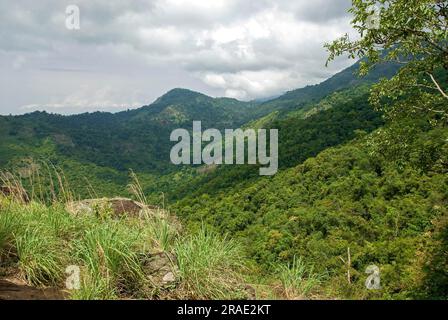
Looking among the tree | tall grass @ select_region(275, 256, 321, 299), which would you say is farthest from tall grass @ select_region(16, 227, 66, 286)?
the tree

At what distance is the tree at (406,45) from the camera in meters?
8.66

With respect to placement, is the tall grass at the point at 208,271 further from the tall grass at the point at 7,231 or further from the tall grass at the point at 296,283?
the tall grass at the point at 7,231

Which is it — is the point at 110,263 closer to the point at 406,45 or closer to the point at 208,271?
the point at 208,271

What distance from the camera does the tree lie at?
341 inches

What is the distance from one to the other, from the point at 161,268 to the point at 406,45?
8.47 metres

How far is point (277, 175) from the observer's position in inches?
3086

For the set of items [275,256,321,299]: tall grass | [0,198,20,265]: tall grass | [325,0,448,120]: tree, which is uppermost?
[325,0,448,120]: tree

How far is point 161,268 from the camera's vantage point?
492 cm

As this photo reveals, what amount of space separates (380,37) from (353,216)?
130 feet

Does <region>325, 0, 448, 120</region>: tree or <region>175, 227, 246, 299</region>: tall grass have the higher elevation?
<region>325, 0, 448, 120</region>: tree

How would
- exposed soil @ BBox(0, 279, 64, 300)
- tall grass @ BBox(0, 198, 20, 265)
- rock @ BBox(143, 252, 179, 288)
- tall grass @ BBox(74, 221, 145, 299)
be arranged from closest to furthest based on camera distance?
exposed soil @ BBox(0, 279, 64, 300) < tall grass @ BBox(74, 221, 145, 299) < rock @ BBox(143, 252, 179, 288) < tall grass @ BBox(0, 198, 20, 265)

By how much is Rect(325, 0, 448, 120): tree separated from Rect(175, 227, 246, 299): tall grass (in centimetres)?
657

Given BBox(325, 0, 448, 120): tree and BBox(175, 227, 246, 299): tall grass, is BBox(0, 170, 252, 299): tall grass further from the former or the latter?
BBox(325, 0, 448, 120): tree

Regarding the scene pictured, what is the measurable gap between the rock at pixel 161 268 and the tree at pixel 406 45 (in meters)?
7.13
